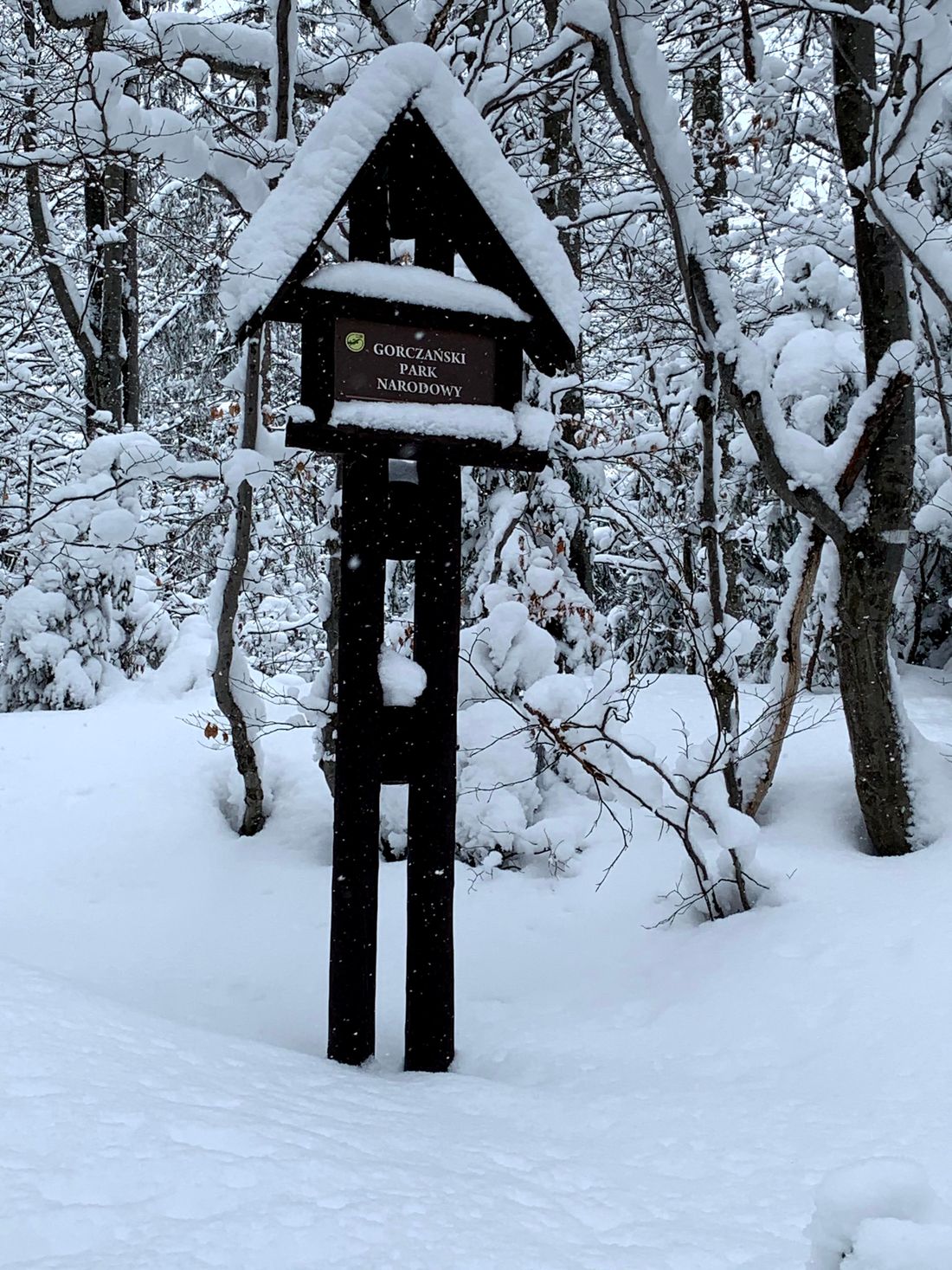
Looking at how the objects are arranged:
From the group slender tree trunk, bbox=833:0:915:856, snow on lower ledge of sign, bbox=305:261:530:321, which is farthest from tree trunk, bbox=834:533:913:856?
snow on lower ledge of sign, bbox=305:261:530:321

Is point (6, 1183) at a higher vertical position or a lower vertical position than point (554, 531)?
lower

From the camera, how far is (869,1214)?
1190mm

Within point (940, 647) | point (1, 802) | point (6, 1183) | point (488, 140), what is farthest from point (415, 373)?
point (940, 647)

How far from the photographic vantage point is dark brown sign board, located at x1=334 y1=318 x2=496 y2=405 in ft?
11.6

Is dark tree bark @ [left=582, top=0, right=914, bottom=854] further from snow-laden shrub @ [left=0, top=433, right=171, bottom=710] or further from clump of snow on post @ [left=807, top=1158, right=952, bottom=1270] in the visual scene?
snow-laden shrub @ [left=0, top=433, right=171, bottom=710]

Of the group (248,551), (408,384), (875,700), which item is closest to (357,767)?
(408,384)

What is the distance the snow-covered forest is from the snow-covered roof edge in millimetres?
18

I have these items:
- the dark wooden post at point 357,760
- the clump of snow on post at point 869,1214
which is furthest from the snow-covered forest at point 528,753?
the dark wooden post at point 357,760

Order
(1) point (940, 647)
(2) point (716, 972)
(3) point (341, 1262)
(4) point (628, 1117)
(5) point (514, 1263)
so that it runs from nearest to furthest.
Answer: (3) point (341, 1262) < (5) point (514, 1263) < (4) point (628, 1117) < (2) point (716, 972) < (1) point (940, 647)

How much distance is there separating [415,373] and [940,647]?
8.42 meters

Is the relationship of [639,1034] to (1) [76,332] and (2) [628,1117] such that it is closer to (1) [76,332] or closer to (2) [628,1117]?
(2) [628,1117]

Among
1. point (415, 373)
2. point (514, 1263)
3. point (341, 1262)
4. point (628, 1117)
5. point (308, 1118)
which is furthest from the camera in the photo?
point (415, 373)

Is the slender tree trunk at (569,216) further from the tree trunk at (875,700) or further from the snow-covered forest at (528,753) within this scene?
the tree trunk at (875,700)

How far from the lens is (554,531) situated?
23.9ft
